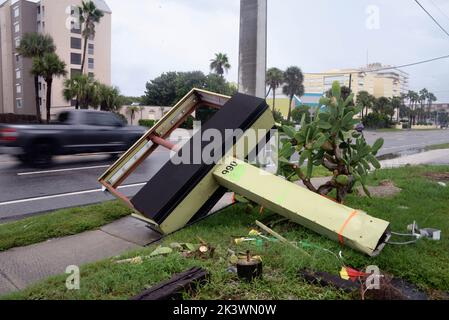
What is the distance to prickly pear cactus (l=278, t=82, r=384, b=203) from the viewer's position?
15.3 ft

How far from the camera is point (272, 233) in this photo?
4.00 metres

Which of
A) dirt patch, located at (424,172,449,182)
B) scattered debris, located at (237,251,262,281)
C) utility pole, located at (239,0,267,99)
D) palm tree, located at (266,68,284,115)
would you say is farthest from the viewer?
palm tree, located at (266,68,284,115)

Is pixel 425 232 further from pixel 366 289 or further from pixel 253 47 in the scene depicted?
pixel 253 47

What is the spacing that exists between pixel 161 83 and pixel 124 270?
58.8 metres

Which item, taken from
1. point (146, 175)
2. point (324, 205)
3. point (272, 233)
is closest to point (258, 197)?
point (272, 233)

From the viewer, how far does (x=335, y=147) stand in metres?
4.71

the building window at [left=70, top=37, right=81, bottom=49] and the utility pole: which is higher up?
the building window at [left=70, top=37, right=81, bottom=49]

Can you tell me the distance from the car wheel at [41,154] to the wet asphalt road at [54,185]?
11.3 inches

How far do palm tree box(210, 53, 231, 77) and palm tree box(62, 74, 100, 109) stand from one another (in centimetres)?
3172

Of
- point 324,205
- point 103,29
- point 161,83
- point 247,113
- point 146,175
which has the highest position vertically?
point 103,29

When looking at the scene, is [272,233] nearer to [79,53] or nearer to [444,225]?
[444,225]

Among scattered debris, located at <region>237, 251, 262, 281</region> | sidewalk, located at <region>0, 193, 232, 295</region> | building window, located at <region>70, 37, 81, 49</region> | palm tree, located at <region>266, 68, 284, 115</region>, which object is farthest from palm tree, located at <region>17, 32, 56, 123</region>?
scattered debris, located at <region>237, 251, 262, 281</region>

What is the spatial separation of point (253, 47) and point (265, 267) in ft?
20.0

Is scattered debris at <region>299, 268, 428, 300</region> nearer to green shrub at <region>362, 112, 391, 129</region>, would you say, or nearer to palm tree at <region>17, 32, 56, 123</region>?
palm tree at <region>17, 32, 56, 123</region>
